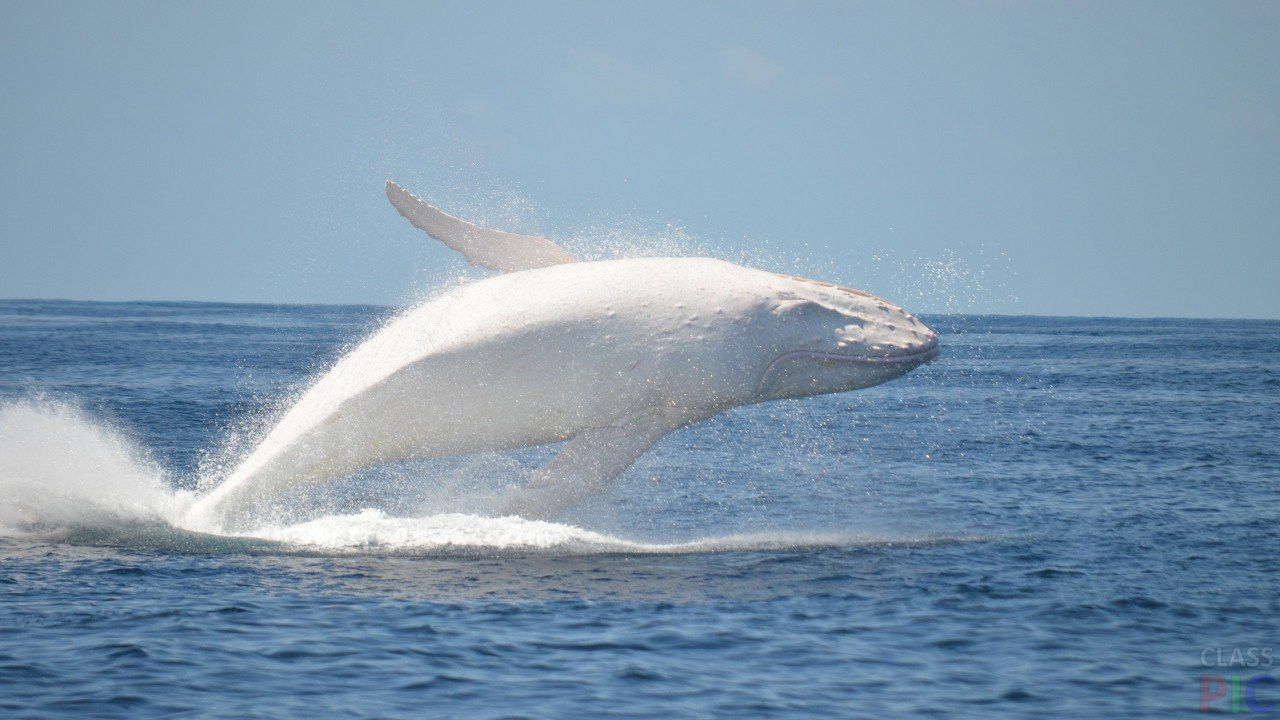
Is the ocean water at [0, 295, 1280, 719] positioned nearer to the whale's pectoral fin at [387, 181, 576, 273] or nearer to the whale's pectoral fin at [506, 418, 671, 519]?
the whale's pectoral fin at [506, 418, 671, 519]

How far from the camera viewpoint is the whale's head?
15477 mm

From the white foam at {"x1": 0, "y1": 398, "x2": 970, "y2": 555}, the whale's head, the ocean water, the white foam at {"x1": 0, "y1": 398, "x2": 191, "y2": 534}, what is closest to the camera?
the ocean water

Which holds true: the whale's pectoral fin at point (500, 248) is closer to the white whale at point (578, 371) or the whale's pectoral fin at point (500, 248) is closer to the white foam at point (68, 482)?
the white whale at point (578, 371)

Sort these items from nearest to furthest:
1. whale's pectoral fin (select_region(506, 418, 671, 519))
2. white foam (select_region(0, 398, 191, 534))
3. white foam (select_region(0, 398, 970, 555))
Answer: whale's pectoral fin (select_region(506, 418, 671, 519))
white foam (select_region(0, 398, 970, 555))
white foam (select_region(0, 398, 191, 534))

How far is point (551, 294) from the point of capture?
51.1 ft

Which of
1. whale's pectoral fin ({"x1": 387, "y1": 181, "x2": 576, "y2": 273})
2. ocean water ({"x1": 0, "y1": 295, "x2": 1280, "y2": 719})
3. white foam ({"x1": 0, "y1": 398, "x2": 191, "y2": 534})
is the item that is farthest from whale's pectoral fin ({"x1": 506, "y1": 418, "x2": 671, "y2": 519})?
white foam ({"x1": 0, "y1": 398, "x2": 191, "y2": 534})

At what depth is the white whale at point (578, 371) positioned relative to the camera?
15281mm

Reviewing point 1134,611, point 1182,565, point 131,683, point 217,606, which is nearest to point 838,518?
point 1182,565

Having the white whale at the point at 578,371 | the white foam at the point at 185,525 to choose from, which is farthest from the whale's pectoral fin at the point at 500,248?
the white foam at the point at 185,525

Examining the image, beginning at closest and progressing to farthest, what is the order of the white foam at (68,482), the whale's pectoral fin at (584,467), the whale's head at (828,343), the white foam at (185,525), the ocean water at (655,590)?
the ocean water at (655,590) < the whale's pectoral fin at (584,467) < the whale's head at (828,343) < the white foam at (185,525) < the white foam at (68,482)

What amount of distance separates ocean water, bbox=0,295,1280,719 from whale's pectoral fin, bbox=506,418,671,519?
0.82 m

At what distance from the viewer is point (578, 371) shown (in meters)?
15.3

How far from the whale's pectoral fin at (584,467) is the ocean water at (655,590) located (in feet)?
2.69

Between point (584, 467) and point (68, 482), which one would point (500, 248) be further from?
point (68, 482)
